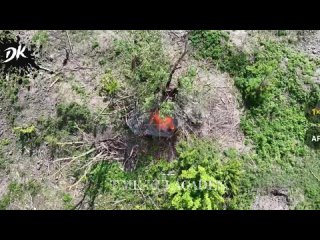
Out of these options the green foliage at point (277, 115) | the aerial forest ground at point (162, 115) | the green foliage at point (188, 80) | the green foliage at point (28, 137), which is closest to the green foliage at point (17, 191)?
the aerial forest ground at point (162, 115)

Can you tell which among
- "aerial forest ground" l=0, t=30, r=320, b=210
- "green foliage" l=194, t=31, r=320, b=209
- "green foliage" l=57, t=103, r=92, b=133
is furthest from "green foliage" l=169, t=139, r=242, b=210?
"green foliage" l=57, t=103, r=92, b=133

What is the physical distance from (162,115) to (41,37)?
2.66 meters

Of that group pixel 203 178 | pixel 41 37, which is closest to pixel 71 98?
pixel 41 37

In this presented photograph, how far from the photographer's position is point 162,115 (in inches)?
318

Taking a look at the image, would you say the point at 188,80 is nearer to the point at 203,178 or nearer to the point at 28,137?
the point at 203,178

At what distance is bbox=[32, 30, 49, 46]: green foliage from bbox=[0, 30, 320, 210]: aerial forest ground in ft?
0.09

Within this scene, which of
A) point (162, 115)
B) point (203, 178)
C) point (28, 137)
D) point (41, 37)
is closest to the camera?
Result: point (203, 178)

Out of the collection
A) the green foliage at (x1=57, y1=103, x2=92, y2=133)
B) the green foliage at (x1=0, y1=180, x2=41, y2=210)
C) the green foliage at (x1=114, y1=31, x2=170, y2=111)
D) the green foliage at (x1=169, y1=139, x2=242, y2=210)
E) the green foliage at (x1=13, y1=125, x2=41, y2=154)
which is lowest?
the green foliage at (x1=0, y1=180, x2=41, y2=210)

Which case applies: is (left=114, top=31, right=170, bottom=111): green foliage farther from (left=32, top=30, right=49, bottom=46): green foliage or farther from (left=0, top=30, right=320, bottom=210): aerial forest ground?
(left=32, top=30, right=49, bottom=46): green foliage

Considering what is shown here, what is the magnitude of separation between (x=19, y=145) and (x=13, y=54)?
1676 millimetres

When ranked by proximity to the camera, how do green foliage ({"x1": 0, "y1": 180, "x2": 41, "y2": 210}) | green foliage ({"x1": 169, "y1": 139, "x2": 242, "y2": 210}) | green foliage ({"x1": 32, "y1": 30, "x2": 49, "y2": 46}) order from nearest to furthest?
green foliage ({"x1": 169, "y1": 139, "x2": 242, "y2": 210}), green foliage ({"x1": 0, "y1": 180, "x2": 41, "y2": 210}), green foliage ({"x1": 32, "y1": 30, "x2": 49, "y2": 46})

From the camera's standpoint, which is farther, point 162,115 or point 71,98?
Result: point 71,98

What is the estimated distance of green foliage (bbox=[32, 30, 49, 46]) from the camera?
8.44 m

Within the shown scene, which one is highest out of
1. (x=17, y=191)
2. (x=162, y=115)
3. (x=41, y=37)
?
(x=41, y=37)
